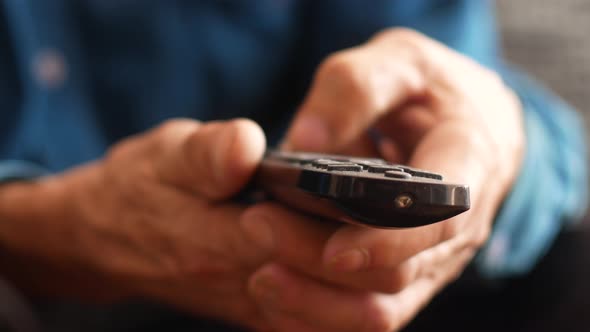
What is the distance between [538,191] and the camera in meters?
0.55

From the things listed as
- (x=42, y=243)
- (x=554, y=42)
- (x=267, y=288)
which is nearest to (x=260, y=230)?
(x=267, y=288)

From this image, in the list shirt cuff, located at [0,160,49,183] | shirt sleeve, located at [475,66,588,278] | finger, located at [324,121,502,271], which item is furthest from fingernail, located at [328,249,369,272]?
shirt cuff, located at [0,160,49,183]

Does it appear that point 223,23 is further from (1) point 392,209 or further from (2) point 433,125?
(1) point 392,209

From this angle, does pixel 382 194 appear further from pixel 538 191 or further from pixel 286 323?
pixel 538 191

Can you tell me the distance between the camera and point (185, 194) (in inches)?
16.1

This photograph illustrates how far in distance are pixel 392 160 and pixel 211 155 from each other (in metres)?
0.16

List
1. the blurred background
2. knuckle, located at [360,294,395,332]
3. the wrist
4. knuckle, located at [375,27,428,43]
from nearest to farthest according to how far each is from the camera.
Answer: knuckle, located at [360,294,395,332] < knuckle, located at [375,27,428,43] < the wrist < the blurred background

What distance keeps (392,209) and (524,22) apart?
612 mm

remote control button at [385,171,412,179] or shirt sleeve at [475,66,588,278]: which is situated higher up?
remote control button at [385,171,412,179]

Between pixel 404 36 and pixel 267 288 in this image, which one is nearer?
pixel 267 288

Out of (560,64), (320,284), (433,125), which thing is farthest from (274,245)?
(560,64)

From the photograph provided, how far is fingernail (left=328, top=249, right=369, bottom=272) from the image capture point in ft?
A: 0.86

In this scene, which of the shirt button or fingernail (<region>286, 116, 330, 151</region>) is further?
the shirt button

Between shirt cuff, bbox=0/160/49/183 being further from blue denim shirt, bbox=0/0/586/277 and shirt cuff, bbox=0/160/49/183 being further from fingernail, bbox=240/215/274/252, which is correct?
fingernail, bbox=240/215/274/252
